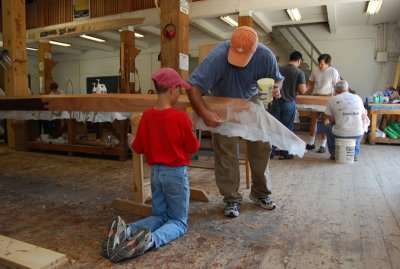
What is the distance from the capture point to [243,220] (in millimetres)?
2068

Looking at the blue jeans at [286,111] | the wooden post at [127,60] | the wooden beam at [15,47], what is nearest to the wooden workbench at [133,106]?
the wooden beam at [15,47]

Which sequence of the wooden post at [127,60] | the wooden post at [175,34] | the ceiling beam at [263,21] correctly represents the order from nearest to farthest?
the wooden post at [175,34] < the wooden post at [127,60] < the ceiling beam at [263,21]

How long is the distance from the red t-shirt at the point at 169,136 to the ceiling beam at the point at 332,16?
21.1ft

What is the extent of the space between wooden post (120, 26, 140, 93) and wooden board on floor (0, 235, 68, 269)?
6.12 m

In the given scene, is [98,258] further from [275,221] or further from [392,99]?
[392,99]

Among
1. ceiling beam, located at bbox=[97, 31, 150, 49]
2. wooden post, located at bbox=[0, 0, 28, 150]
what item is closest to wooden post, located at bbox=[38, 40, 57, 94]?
ceiling beam, located at bbox=[97, 31, 150, 49]

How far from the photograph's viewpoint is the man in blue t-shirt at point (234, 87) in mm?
1981

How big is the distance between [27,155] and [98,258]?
3.68 metres

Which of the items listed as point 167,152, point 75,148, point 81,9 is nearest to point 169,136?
point 167,152

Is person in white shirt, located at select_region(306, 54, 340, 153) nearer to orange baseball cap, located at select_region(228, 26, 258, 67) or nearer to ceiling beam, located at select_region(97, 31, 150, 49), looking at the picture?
orange baseball cap, located at select_region(228, 26, 258, 67)

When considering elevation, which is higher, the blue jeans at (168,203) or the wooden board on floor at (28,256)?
the blue jeans at (168,203)

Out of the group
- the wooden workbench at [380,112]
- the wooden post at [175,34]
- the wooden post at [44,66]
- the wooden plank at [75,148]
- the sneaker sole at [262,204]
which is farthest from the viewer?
the wooden post at [44,66]

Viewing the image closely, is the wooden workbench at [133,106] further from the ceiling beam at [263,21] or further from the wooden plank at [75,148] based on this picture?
the ceiling beam at [263,21]

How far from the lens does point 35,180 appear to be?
3186mm
